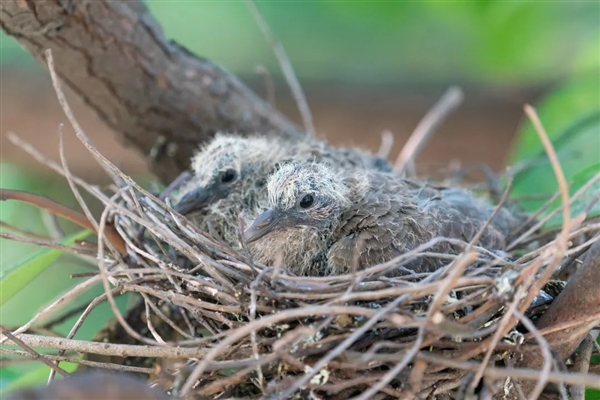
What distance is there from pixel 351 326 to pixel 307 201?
0.45 meters

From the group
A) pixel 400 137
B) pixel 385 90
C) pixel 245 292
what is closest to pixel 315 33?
pixel 385 90

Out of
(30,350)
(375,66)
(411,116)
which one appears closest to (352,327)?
(30,350)

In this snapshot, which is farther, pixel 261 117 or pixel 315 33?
pixel 315 33

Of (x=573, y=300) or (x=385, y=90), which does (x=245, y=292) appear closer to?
(x=573, y=300)

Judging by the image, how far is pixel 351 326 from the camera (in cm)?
102

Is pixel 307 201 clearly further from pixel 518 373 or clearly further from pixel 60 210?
pixel 518 373

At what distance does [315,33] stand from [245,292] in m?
2.31

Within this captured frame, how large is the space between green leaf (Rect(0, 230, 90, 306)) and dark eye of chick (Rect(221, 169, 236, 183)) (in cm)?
49

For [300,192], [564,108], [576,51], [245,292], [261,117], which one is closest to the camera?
[245,292]

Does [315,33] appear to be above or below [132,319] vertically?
above

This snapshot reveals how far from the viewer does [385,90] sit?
306 cm

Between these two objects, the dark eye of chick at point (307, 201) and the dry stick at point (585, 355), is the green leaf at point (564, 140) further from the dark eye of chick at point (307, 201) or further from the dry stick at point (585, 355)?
the dark eye of chick at point (307, 201)

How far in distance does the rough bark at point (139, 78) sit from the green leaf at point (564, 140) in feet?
2.47

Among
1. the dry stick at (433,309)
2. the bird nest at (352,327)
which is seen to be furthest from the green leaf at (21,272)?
the dry stick at (433,309)
